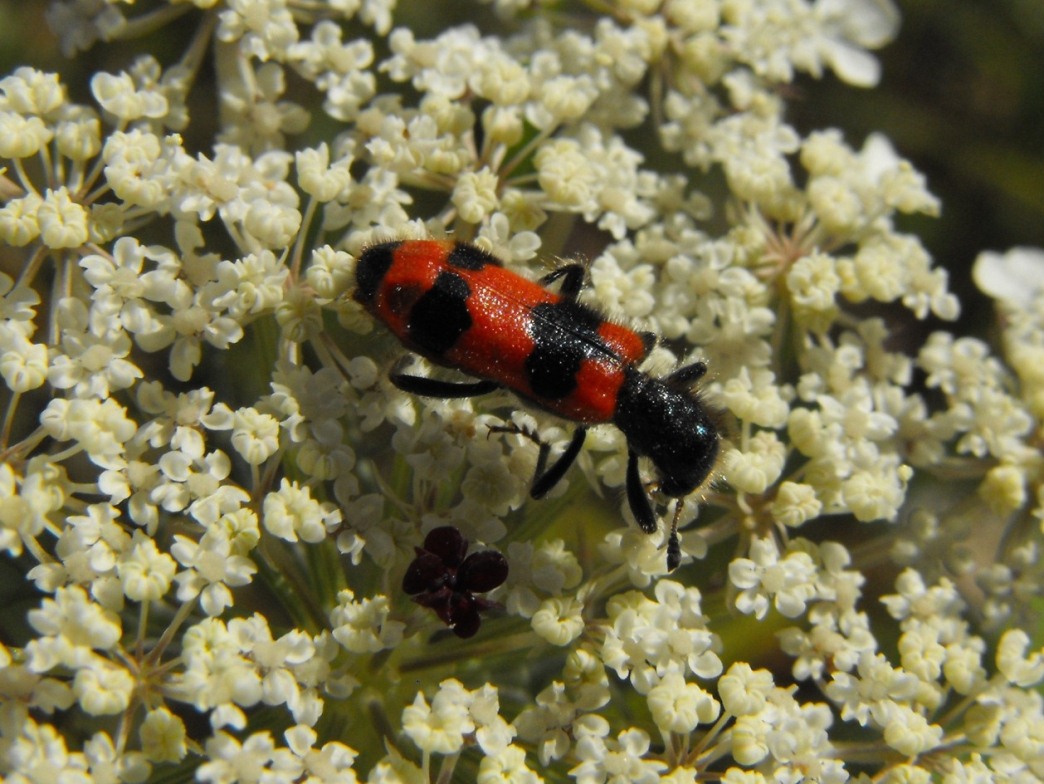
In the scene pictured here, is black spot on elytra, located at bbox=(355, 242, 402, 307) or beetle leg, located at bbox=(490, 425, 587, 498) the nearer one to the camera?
black spot on elytra, located at bbox=(355, 242, 402, 307)

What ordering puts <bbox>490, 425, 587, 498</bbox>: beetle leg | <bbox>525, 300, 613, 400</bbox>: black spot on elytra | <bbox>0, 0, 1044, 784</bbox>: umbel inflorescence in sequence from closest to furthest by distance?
1. <bbox>0, 0, 1044, 784</bbox>: umbel inflorescence
2. <bbox>525, 300, 613, 400</bbox>: black spot on elytra
3. <bbox>490, 425, 587, 498</bbox>: beetle leg

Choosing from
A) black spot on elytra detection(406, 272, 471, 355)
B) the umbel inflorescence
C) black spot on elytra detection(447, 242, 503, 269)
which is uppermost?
black spot on elytra detection(447, 242, 503, 269)

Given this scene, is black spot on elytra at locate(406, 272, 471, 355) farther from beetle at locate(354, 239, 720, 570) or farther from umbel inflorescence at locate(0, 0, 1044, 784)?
umbel inflorescence at locate(0, 0, 1044, 784)

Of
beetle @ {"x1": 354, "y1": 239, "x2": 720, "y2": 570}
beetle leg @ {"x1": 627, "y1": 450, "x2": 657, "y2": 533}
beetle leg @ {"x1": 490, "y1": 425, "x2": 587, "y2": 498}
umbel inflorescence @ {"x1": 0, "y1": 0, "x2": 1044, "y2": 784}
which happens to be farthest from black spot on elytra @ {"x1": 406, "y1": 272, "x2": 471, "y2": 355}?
beetle leg @ {"x1": 627, "y1": 450, "x2": 657, "y2": 533}

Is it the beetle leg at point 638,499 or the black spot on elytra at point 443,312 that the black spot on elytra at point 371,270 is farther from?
the beetle leg at point 638,499

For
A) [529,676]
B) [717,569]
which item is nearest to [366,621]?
[529,676]

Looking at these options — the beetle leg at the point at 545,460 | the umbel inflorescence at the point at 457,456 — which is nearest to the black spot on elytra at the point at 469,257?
the umbel inflorescence at the point at 457,456

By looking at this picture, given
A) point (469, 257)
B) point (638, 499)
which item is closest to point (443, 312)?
point (469, 257)
